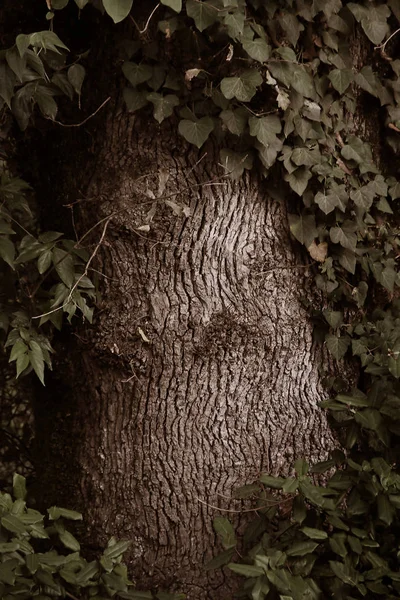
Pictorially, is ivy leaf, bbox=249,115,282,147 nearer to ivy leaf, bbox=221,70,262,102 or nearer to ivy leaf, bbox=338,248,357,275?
ivy leaf, bbox=221,70,262,102

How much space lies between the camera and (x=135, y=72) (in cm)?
252

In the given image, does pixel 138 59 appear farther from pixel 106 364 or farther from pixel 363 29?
pixel 106 364

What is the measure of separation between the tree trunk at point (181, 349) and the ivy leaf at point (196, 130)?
12 cm

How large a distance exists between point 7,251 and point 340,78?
132 centimetres

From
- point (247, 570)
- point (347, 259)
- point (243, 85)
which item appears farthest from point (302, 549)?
point (243, 85)

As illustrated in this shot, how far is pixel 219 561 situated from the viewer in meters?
2.49

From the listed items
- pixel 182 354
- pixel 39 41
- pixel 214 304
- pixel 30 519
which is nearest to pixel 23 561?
pixel 30 519

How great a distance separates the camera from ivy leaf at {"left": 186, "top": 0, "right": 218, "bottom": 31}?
2.34 m

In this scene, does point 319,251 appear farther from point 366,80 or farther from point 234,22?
point 234,22

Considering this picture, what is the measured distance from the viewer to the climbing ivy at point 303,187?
240cm

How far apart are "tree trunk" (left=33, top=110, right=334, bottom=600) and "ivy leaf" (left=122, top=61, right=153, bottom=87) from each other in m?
0.16

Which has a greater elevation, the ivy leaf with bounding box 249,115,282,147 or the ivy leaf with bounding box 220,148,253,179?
the ivy leaf with bounding box 249,115,282,147

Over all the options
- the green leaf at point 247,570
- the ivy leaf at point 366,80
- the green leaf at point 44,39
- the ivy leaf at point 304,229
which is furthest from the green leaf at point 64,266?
the ivy leaf at point 366,80

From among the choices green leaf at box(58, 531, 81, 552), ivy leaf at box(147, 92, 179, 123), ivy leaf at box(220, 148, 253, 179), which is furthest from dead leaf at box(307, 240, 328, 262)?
green leaf at box(58, 531, 81, 552)
